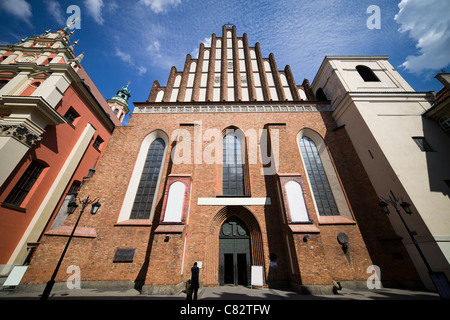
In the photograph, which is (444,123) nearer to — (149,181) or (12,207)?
(149,181)

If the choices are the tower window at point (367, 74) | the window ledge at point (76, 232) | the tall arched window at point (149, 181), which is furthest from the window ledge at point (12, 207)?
the tower window at point (367, 74)

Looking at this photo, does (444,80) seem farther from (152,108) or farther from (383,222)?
(152,108)

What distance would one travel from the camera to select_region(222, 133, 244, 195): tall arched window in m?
10.0

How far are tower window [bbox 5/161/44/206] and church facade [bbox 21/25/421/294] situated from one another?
3007mm

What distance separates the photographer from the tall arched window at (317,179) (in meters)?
9.30

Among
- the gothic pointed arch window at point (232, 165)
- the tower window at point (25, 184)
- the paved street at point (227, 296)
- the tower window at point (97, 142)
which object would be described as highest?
the tower window at point (97, 142)

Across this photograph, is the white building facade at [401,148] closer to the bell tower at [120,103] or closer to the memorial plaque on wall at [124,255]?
the memorial plaque on wall at [124,255]

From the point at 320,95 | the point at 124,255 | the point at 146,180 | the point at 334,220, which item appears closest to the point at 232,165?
the point at 146,180

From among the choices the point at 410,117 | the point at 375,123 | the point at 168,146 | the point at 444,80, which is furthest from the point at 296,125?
the point at 168,146

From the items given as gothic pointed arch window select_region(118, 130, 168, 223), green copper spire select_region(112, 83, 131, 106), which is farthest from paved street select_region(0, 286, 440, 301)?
green copper spire select_region(112, 83, 131, 106)

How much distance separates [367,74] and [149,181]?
61.8 ft

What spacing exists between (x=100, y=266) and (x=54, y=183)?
20.2ft

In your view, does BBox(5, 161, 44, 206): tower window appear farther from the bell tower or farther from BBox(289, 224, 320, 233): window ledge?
the bell tower

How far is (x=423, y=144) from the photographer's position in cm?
880
